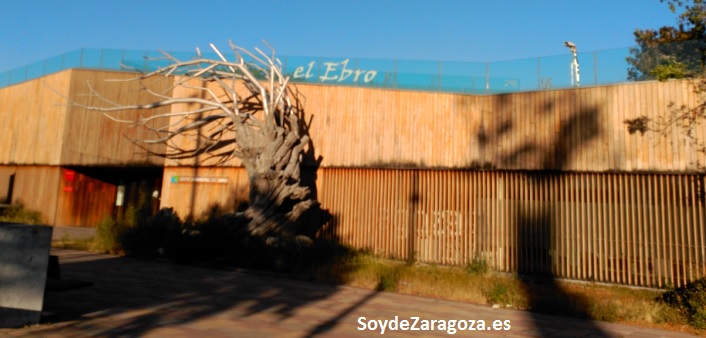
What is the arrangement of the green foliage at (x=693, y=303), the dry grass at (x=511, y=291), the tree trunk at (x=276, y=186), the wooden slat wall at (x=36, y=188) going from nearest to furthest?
the green foliage at (x=693, y=303) → the dry grass at (x=511, y=291) → the tree trunk at (x=276, y=186) → the wooden slat wall at (x=36, y=188)

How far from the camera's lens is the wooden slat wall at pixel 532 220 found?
1409cm

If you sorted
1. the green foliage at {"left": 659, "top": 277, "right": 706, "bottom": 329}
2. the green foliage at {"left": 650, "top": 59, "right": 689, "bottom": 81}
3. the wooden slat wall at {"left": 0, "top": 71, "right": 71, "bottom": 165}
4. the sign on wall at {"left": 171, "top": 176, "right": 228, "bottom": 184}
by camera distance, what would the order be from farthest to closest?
the wooden slat wall at {"left": 0, "top": 71, "right": 71, "bottom": 165} → the sign on wall at {"left": 171, "top": 176, "right": 228, "bottom": 184} → the green foliage at {"left": 650, "top": 59, "right": 689, "bottom": 81} → the green foliage at {"left": 659, "top": 277, "right": 706, "bottom": 329}

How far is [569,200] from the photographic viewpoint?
15.4 metres

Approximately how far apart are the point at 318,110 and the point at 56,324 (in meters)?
13.0

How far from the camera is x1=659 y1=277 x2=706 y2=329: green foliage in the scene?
9445 millimetres

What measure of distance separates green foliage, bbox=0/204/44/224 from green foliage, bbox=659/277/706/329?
81.7ft

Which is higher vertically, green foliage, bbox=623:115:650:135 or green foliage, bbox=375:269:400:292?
green foliage, bbox=623:115:650:135

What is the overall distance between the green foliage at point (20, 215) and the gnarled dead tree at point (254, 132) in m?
8.22

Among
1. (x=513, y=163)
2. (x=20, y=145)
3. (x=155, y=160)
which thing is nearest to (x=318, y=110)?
(x=513, y=163)

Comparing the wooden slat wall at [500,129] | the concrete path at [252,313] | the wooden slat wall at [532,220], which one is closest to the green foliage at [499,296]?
the concrete path at [252,313]

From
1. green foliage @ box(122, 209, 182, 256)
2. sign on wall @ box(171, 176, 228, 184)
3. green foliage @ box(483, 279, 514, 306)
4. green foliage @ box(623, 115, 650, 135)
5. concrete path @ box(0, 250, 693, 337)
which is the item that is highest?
green foliage @ box(623, 115, 650, 135)

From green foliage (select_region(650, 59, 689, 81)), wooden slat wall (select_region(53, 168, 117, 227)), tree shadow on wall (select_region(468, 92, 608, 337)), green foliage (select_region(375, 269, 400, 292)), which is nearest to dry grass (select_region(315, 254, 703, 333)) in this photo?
green foliage (select_region(375, 269, 400, 292))

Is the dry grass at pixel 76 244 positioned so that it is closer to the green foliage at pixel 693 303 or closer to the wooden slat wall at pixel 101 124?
the wooden slat wall at pixel 101 124

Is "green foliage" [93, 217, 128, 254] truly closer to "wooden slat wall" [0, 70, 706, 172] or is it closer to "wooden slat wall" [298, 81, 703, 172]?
"wooden slat wall" [0, 70, 706, 172]
